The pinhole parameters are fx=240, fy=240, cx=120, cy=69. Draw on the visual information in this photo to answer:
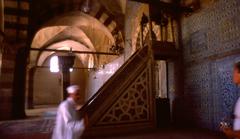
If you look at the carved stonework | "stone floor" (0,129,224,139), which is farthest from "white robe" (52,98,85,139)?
the carved stonework

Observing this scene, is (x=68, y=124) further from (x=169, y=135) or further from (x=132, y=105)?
(x=132, y=105)

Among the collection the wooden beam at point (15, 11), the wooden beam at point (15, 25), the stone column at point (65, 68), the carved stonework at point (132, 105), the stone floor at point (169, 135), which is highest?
the wooden beam at point (15, 11)

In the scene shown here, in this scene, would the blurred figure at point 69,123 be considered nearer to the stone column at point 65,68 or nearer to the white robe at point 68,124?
the white robe at point 68,124

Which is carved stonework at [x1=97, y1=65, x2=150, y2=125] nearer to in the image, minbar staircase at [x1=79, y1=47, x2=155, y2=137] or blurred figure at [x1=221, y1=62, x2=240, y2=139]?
minbar staircase at [x1=79, y1=47, x2=155, y2=137]

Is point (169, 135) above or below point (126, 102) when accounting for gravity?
below

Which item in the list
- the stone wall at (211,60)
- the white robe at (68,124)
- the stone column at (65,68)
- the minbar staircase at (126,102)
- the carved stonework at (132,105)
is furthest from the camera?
the stone column at (65,68)

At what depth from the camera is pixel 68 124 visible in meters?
2.85

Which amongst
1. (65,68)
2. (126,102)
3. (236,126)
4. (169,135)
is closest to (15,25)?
(65,68)

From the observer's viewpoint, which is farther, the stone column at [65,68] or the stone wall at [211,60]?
the stone column at [65,68]

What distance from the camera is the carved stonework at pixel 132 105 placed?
4.93 metres

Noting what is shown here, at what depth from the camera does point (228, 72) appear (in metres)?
4.50

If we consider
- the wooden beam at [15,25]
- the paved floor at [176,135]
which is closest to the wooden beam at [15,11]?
the wooden beam at [15,25]

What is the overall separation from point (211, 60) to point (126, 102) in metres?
1.97

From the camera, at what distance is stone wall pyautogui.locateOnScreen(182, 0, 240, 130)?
446cm
